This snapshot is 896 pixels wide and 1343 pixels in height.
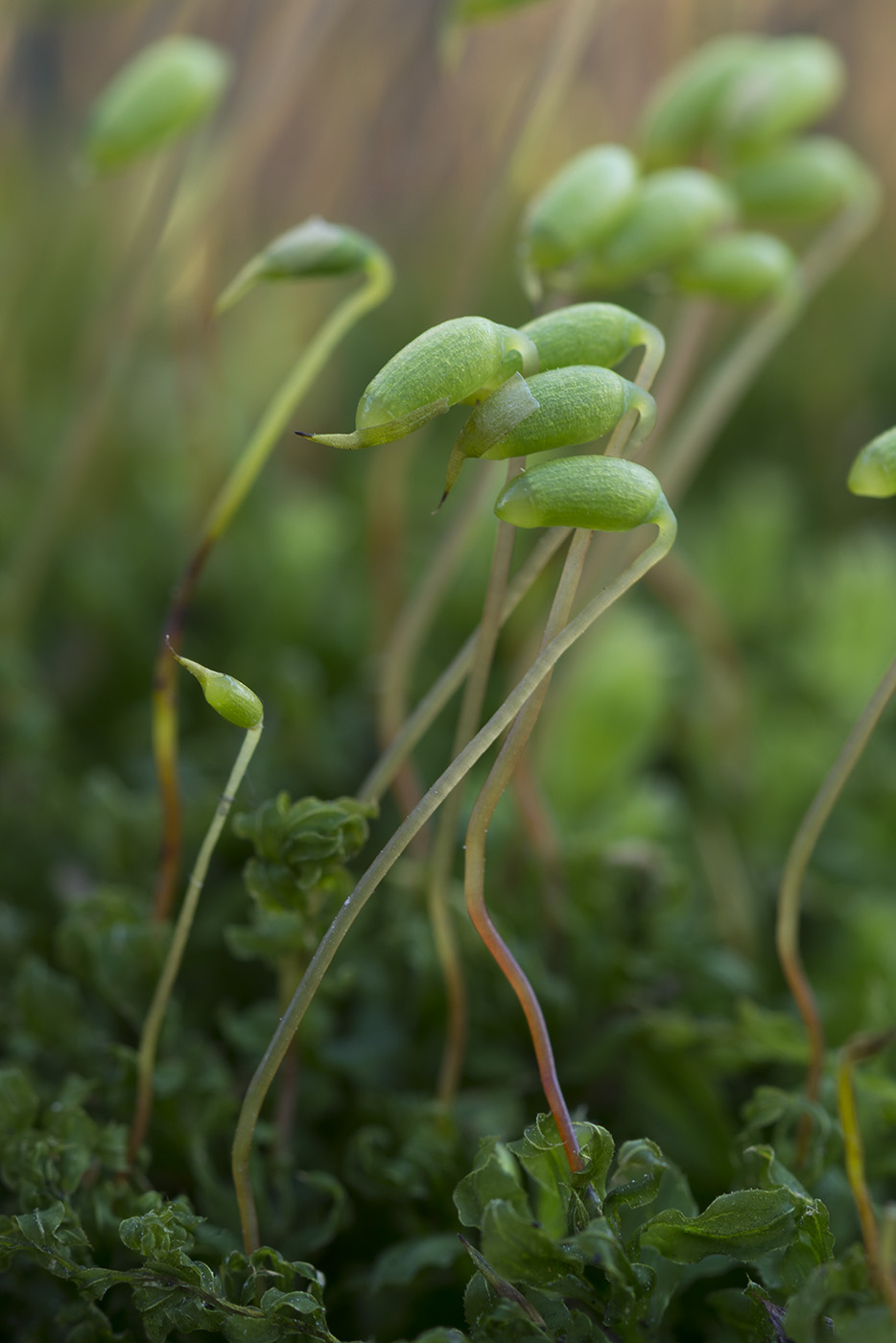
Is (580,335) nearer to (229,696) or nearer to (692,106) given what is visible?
(229,696)

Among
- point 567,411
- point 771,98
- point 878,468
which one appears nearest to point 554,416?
point 567,411

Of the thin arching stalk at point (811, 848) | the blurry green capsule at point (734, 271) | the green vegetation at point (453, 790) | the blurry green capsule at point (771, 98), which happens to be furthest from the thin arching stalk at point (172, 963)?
the blurry green capsule at point (771, 98)

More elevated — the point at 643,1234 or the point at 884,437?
the point at 884,437

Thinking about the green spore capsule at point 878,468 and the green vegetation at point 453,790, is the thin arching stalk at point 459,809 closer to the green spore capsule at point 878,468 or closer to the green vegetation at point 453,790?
the green vegetation at point 453,790

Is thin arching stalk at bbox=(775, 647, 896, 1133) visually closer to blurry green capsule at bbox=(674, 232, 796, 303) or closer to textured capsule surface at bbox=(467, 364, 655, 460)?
textured capsule surface at bbox=(467, 364, 655, 460)

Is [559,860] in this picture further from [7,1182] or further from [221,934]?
[7,1182]

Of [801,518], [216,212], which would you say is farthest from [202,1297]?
[801,518]
